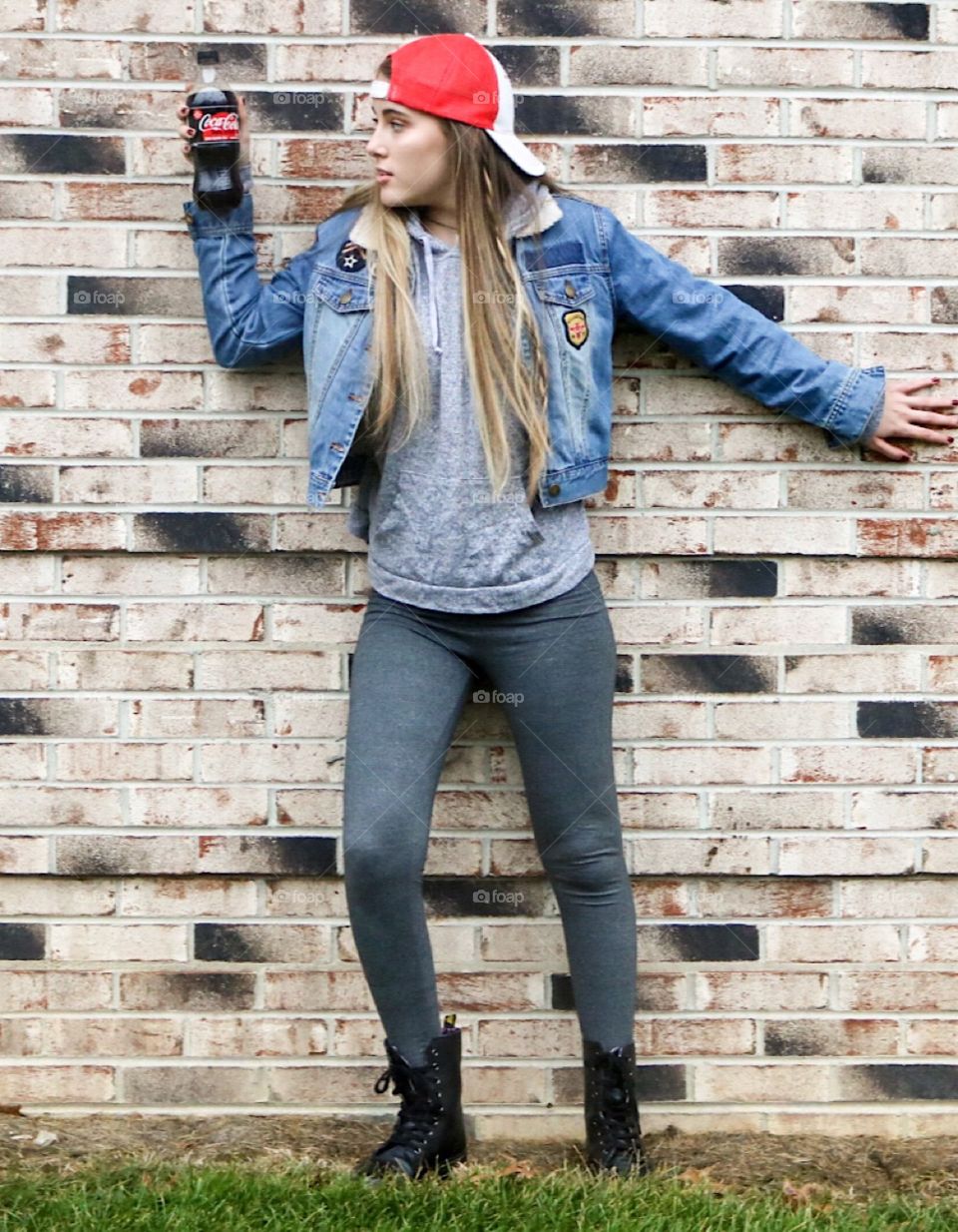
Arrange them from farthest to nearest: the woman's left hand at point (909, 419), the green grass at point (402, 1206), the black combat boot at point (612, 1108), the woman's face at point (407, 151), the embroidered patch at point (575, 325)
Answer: the woman's left hand at point (909, 419) → the black combat boot at point (612, 1108) → the embroidered patch at point (575, 325) → the woman's face at point (407, 151) → the green grass at point (402, 1206)

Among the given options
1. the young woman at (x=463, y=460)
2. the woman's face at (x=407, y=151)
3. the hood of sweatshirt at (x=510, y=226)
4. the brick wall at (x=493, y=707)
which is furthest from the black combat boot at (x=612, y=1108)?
the woman's face at (x=407, y=151)

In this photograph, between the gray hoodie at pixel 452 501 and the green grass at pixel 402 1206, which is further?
the gray hoodie at pixel 452 501

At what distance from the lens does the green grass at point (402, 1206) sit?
265 cm

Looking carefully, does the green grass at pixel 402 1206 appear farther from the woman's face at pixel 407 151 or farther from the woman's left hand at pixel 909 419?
the woman's face at pixel 407 151

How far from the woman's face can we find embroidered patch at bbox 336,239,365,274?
0.12 m

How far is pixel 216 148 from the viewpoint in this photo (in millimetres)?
2893

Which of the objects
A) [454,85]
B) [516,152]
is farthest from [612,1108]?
[454,85]

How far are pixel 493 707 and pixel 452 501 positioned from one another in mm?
569

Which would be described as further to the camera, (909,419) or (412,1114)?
(909,419)

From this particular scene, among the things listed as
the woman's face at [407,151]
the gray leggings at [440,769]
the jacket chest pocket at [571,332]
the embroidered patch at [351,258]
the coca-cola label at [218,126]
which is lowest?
the gray leggings at [440,769]

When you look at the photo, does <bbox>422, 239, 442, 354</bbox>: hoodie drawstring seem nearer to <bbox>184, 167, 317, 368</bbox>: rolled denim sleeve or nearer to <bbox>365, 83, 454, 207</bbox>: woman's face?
<bbox>365, 83, 454, 207</bbox>: woman's face

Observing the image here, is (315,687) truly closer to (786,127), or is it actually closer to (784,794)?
(784,794)

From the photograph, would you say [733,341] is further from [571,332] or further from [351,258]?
[351,258]

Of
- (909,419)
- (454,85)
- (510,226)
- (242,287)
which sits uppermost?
(454,85)
